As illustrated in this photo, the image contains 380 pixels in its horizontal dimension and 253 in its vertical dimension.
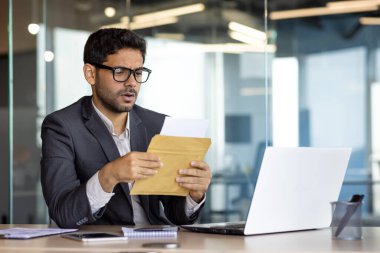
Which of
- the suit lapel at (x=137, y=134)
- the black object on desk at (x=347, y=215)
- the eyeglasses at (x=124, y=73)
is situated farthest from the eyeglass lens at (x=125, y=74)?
the black object on desk at (x=347, y=215)

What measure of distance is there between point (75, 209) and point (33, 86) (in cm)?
315

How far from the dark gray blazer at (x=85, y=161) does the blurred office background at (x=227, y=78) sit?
7.72 feet

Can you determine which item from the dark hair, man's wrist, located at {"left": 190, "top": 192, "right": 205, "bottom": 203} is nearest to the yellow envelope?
man's wrist, located at {"left": 190, "top": 192, "right": 205, "bottom": 203}

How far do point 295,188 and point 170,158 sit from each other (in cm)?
44

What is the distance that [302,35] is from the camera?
5.63m

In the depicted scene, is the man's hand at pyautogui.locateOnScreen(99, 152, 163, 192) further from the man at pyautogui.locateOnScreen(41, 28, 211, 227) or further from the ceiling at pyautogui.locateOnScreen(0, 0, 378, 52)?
the ceiling at pyautogui.locateOnScreen(0, 0, 378, 52)

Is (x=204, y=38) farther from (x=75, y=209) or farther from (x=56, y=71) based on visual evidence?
(x=75, y=209)

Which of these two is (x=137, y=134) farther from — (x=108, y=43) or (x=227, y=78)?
(x=227, y=78)

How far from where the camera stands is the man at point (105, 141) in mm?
3107

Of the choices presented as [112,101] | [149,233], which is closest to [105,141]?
[112,101]

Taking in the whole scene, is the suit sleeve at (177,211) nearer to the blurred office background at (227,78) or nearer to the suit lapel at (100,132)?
the suit lapel at (100,132)

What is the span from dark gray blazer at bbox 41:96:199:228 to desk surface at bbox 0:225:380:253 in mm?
446

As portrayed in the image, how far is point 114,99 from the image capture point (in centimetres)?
332

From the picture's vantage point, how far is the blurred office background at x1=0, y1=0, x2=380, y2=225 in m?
5.52
